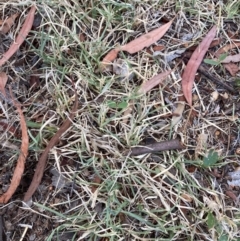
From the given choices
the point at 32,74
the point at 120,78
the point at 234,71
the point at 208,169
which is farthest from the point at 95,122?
the point at 234,71

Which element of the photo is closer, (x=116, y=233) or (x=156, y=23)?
(x=116, y=233)

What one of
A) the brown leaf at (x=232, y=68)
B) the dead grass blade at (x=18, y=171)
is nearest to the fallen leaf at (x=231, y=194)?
the brown leaf at (x=232, y=68)

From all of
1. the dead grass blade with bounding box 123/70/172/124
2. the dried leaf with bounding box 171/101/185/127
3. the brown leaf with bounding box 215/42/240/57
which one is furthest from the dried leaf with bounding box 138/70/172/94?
the brown leaf with bounding box 215/42/240/57

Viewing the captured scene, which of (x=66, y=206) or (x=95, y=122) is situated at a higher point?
(x=95, y=122)

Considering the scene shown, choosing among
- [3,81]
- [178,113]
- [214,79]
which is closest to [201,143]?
[178,113]

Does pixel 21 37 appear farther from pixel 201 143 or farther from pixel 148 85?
pixel 201 143

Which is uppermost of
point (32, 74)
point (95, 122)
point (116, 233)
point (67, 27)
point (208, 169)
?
point (67, 27)

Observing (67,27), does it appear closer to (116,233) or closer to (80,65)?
(80,65)

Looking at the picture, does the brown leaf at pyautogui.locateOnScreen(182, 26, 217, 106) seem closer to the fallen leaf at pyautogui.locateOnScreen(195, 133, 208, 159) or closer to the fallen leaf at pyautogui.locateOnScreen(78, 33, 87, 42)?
the fallen leaf at pyautogui.locateOnScreen(195, 133, 208, 159)
